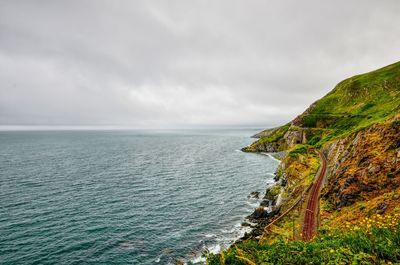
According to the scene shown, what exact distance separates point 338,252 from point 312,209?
1479 inches

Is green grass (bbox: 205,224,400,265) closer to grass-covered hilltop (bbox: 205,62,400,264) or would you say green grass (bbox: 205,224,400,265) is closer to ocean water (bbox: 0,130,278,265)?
grass-covered hilltop (bbox: 205,62,400,264)

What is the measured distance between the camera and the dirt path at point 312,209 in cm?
3830

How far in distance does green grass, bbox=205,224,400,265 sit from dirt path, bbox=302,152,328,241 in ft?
75.4

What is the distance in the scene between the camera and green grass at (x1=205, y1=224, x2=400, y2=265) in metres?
12.2

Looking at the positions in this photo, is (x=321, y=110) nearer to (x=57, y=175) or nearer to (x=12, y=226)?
(x=57, y=175)

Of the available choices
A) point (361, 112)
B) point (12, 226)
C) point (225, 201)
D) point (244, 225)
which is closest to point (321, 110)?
point (361, 112)

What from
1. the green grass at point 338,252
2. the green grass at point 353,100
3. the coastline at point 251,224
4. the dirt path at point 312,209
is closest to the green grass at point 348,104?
the green grass at point 353,100

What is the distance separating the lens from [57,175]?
327 ft

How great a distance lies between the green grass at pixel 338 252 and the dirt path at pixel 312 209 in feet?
75.4

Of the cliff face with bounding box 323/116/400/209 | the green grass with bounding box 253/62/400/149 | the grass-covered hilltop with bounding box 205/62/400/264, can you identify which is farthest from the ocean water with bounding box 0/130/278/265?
the green grass with bounding box 253/62/400/149

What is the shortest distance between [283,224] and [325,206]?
8.61 m

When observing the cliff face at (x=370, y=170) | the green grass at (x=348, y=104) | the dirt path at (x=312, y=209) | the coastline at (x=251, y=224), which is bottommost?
Answer: the coastline at (x=251, y=224)

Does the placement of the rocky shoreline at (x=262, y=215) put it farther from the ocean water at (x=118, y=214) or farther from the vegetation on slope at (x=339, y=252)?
the vegetation on slope at (x=339, y=252)

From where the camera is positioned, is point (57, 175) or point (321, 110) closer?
point (57, 175)
